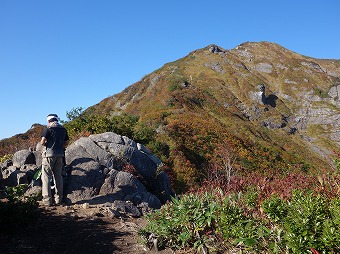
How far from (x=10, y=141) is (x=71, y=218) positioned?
21.1 meters

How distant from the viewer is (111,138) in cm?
1080

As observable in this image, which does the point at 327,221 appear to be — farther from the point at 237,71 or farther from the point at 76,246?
the point at 237,71

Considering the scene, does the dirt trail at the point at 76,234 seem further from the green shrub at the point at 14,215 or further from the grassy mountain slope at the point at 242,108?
the grassy mountain slope at the point at 242,108

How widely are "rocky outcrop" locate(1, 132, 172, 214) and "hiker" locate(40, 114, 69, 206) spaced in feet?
1.70

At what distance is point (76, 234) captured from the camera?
6.14 meters

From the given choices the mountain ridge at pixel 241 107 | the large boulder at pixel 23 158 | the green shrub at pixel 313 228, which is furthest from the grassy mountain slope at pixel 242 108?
the green shrub at pixel 313 228

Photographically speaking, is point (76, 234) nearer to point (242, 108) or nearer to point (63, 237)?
point (63, 237)

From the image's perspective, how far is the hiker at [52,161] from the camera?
7.78 m

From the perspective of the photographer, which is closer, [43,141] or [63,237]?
[63,237]

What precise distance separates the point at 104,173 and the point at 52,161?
69.4 inches

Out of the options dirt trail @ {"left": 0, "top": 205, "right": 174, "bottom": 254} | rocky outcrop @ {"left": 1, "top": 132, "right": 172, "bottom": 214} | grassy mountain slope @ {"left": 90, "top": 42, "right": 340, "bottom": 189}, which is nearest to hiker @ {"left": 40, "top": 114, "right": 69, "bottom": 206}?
dirt trail @ {"left": 0, "top": 205, "right": 174, "bottom": 254}

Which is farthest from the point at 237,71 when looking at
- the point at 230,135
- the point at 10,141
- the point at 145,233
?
the point at 145,233

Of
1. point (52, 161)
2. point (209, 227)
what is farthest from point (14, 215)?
point (209, 227)

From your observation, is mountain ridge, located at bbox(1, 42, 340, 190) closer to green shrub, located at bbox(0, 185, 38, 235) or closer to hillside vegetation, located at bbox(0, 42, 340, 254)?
hillside vegetation, located at bbox(0, 42, 340, 254)
